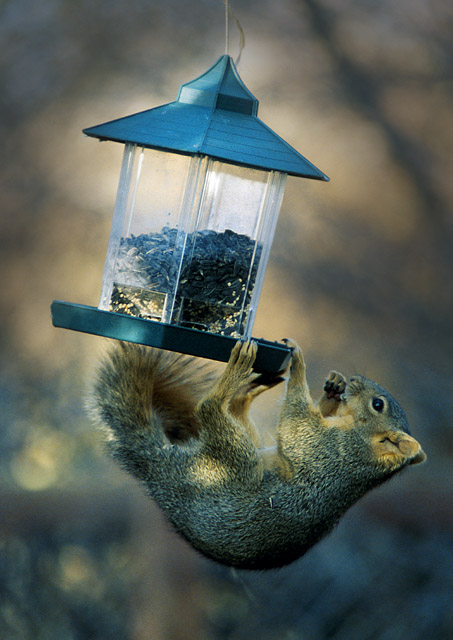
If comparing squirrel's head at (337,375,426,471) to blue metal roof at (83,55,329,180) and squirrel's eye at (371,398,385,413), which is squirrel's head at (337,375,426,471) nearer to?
squirrel's eye at (371,398,385,413)

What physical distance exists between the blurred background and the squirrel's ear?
127 cm

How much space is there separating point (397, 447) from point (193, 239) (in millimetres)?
704

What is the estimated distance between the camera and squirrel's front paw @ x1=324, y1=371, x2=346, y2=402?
5.50ft

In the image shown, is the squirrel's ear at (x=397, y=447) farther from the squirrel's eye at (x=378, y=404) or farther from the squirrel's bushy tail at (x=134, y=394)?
the squirrel's bushy tail at (x=134, y=394)

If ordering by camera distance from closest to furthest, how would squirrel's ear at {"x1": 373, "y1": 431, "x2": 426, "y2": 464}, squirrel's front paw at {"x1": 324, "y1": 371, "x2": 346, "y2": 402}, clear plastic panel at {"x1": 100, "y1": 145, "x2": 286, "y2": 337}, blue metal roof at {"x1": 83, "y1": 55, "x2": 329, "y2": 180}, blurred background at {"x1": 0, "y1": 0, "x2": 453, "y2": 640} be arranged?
1. blue metal roof at {"x1": 83, "y1": 55, "x2": 329, "y2": 180}
2. clear plastic panel at {"x1": 100, "y1": 145, "x2": 286, "y2": 337}
3. squirrel's ear at {"x1": 373, "y1": 431, "x2": 426, "y2": 464}
4. squirrel's front paw at {"x1": 324, "y1": 371, "x2": 346, "y2": 402}
5. blurred background at {"x1": 0, "y1": 0, "x2": 453, "y2": 640}

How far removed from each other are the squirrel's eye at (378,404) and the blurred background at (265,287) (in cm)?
128

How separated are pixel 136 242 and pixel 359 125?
6.49ft

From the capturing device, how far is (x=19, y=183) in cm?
312

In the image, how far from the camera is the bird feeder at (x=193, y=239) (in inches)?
50.4

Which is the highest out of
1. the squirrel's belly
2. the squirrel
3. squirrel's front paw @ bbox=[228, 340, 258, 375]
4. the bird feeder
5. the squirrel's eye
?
the bird feeder

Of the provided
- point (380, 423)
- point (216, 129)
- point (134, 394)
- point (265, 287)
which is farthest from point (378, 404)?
point (265, 287)

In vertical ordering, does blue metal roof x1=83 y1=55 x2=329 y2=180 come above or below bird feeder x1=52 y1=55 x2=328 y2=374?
above

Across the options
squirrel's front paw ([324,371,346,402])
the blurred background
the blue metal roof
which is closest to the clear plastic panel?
the blue metal roof

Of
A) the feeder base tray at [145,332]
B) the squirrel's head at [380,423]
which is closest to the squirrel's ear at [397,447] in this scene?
the squirrel's head at [380,423]
